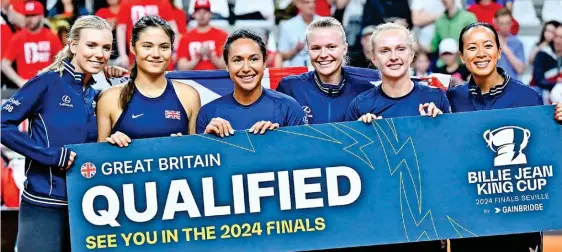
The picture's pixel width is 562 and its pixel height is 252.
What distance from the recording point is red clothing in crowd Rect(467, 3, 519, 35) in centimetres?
874

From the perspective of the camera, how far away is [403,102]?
4.47 meters

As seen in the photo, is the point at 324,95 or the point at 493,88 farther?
the point at 324,95

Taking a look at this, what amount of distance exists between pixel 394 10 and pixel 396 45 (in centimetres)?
417

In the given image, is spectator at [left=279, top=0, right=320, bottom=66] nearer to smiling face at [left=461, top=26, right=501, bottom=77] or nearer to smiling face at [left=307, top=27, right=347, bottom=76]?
smiling face at [left=307, top=27, right=347, bottom=76]

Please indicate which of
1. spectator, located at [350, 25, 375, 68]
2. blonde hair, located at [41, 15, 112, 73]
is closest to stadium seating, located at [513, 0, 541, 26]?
spectator, located at [350, 25, 375, 68]

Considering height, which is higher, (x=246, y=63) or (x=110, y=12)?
(x=110, y=12)

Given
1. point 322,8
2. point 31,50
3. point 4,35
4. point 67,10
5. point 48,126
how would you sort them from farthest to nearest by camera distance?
1. point 322,8
2. point 67,10
3. point 4,35
4. point 31,50
5. point 48,126

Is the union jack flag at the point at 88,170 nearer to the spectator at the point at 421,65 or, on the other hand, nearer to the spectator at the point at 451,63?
the spectator at the point at 421,65

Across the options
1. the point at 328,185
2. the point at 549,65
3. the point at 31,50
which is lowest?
the point at 328,185

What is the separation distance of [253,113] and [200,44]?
4.03 metres

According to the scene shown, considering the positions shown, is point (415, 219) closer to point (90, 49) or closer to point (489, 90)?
point (489, 90)

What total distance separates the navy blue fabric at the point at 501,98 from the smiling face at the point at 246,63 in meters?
0.96

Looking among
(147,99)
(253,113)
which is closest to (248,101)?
(253,113)

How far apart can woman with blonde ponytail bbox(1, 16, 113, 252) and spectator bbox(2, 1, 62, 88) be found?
4081 mm
